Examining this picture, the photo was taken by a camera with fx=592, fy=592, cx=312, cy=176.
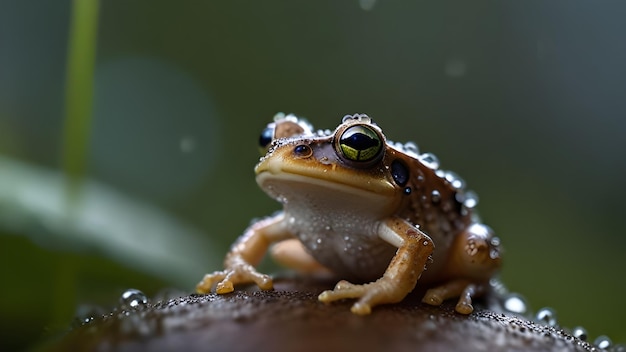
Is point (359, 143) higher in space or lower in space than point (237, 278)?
higher

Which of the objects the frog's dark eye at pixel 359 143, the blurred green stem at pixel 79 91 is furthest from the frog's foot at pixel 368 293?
the blurred green stem at pixel 79 91

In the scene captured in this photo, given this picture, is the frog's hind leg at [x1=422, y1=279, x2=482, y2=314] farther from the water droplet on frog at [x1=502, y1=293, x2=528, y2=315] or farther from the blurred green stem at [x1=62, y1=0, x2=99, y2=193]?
the blurred green stem at [x1=62, y1=0, x2=99, y2=193]

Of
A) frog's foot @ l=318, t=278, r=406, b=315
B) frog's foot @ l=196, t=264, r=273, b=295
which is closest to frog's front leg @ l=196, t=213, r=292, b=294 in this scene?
frog's foot @ l=196, t=264, r=273, b=295

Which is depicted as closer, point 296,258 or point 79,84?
point 296,258

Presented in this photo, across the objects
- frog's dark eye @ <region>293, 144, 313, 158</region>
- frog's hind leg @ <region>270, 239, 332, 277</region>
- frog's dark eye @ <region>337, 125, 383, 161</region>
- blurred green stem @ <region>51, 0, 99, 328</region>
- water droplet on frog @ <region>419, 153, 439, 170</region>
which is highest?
blurred green stem @ <region>51, 0, 99, 328</region>

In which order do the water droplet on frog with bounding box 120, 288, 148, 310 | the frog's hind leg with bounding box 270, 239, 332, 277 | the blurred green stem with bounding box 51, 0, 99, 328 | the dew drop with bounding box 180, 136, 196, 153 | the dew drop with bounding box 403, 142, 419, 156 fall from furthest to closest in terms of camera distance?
the dew drop with bounding box 180, 136, 196, 153, the blurred green stem with bounding box 51, 0, 99, 328, the frog's hind leg with bounding box 270, 239, 332, 277, the dew drop with bounding box 403, 142, 419, 156, the water droplet on frog with bounding box 120, 288, 148, 310

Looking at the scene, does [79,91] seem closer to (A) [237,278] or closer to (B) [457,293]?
(A) [237,278]

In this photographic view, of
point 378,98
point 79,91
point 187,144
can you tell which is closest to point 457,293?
point 79,91

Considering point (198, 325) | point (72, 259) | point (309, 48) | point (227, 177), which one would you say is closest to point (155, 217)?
point (72, 259)
